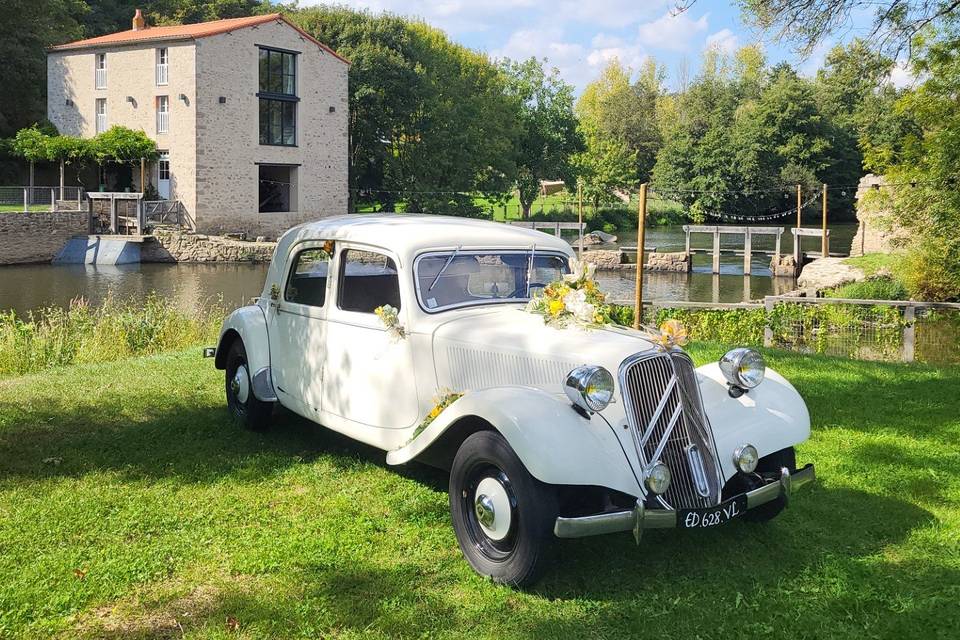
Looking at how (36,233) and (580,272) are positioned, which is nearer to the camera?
(580,272)

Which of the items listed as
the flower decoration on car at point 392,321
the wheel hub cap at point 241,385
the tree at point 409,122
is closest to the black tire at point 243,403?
the wheel hub cap at point 241,385

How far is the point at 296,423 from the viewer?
780 centimetres

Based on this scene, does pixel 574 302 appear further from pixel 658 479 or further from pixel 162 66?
pixel 162 66

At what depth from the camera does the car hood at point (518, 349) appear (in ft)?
16.1

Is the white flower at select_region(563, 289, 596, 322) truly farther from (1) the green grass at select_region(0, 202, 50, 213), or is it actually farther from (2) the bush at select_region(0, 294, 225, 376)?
(1) the green grass at select_region(0, 202, 50, 213)

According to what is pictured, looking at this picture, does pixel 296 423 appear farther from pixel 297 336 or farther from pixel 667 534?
pixel 667 534

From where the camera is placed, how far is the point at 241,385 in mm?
7609

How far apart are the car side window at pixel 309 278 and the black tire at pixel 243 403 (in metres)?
0.80

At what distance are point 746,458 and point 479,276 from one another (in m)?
2.22

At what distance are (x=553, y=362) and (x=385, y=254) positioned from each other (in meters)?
1.66

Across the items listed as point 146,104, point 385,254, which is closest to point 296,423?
point 385,254

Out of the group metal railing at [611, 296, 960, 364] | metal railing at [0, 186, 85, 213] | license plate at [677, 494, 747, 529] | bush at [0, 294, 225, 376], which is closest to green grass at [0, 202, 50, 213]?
metal railing at [0, 186, 85, 213]

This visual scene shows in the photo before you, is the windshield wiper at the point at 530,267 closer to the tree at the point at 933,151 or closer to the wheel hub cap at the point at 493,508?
the wheel hub cap at the point at 493,508

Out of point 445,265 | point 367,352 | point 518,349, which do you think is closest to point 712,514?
point 518,349
